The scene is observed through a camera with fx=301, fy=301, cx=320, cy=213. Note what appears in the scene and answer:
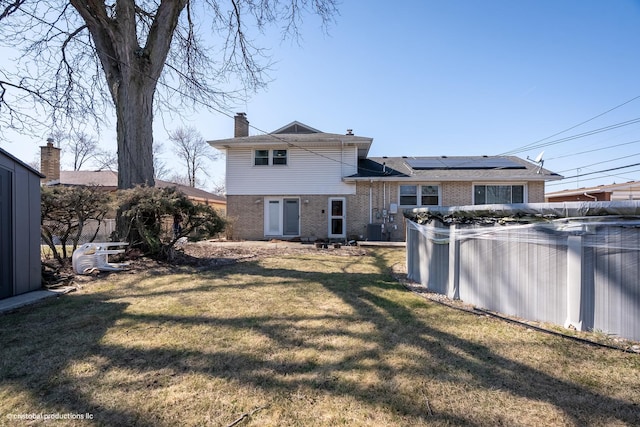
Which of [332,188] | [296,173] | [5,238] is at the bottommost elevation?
[5,238]

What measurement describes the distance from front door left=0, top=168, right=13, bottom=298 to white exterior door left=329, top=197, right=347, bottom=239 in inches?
457

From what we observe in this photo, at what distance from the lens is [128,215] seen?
7312 millimetres

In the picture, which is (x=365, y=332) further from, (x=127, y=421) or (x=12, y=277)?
(x=12, y=277)

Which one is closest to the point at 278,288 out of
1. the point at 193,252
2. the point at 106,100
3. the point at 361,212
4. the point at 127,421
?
the point at 127,421

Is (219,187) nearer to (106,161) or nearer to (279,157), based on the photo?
(106,161)

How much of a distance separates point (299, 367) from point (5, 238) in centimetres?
523

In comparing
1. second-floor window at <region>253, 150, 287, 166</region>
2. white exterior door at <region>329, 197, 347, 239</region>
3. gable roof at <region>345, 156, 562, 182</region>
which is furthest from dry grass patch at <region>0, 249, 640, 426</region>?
second-floor window at <region>253, 150, 287, 166</region>

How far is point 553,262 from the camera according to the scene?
3607 mm

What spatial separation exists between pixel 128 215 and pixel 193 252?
9.41ft

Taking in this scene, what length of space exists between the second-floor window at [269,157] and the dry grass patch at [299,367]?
11.4 metres

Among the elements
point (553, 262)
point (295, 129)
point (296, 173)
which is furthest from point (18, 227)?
point (295, 129)

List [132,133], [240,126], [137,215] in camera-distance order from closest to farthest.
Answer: [137,215] < [132,133] < [240,126]

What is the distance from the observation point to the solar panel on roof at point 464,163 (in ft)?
51.2

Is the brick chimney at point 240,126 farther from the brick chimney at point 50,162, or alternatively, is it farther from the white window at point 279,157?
the brick chimney at point 50,162
